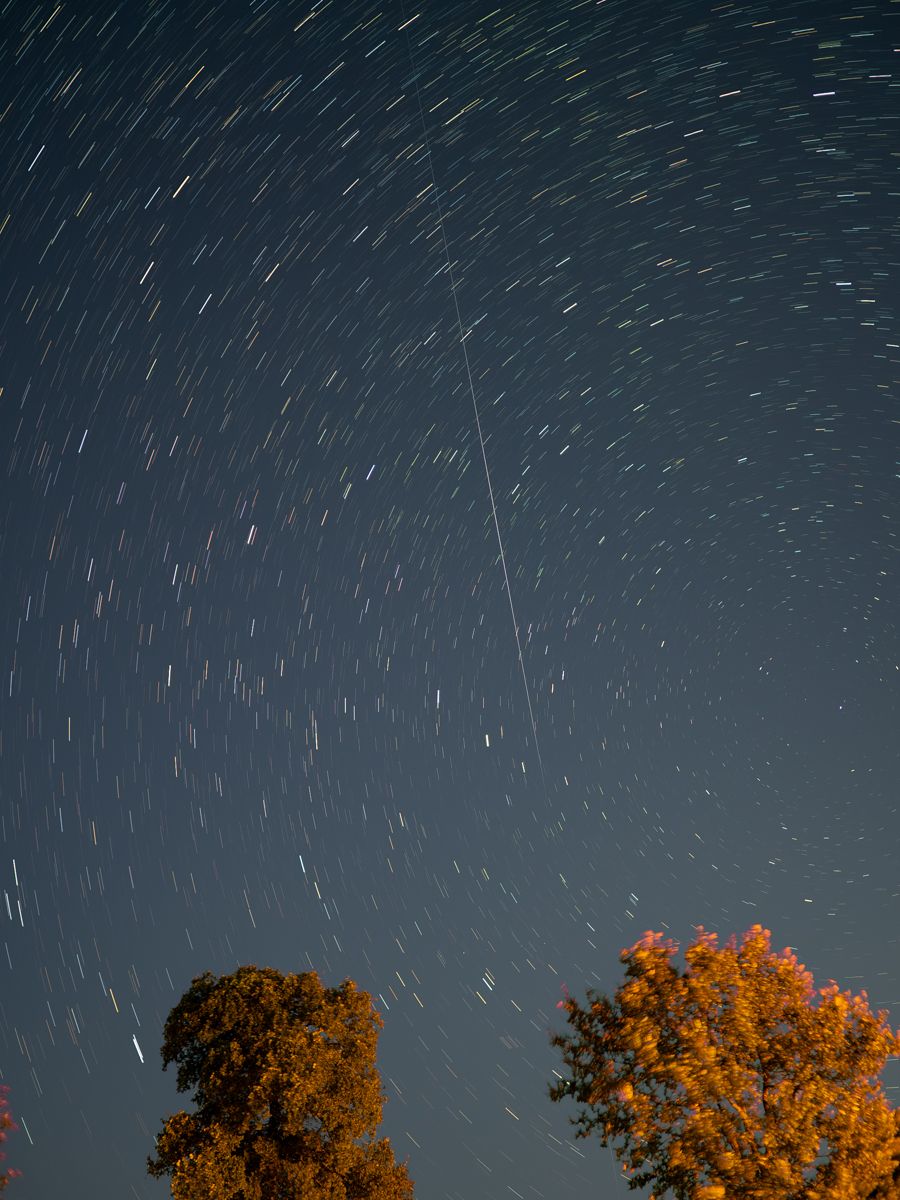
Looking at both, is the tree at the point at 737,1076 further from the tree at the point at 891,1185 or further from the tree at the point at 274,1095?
the tree at the point at 274,1095

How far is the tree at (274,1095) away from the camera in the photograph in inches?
912

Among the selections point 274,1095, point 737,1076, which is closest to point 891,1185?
point 737,1076

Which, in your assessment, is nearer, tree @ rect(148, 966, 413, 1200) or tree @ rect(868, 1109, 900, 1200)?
tree @ rect(868, 1109, 900, 1200)

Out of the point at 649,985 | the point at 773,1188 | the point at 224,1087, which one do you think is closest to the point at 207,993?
the point at 224,1087

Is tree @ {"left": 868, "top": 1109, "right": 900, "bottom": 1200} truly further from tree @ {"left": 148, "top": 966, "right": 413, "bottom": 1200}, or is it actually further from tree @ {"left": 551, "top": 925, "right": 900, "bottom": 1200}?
tree @ {"left": 148, "top": 966, "right": 413, "bottom": 1200}

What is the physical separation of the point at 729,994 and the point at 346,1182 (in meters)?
11.9

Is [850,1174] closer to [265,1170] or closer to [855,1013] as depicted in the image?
[855,1013]

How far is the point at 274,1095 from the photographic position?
23.9m

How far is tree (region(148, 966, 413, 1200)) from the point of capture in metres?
23.2

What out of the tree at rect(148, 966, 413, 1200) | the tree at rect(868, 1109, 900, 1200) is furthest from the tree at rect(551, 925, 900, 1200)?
the tree at rect(148, 966, 413, 1200)

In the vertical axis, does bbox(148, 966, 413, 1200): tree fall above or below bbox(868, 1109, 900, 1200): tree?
above

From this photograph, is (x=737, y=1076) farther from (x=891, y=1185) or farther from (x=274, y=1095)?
(x=274, y=1095)

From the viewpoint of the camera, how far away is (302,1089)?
936 inches

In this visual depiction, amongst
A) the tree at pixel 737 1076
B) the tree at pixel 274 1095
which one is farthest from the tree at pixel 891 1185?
the tree at pixel 274 1095
